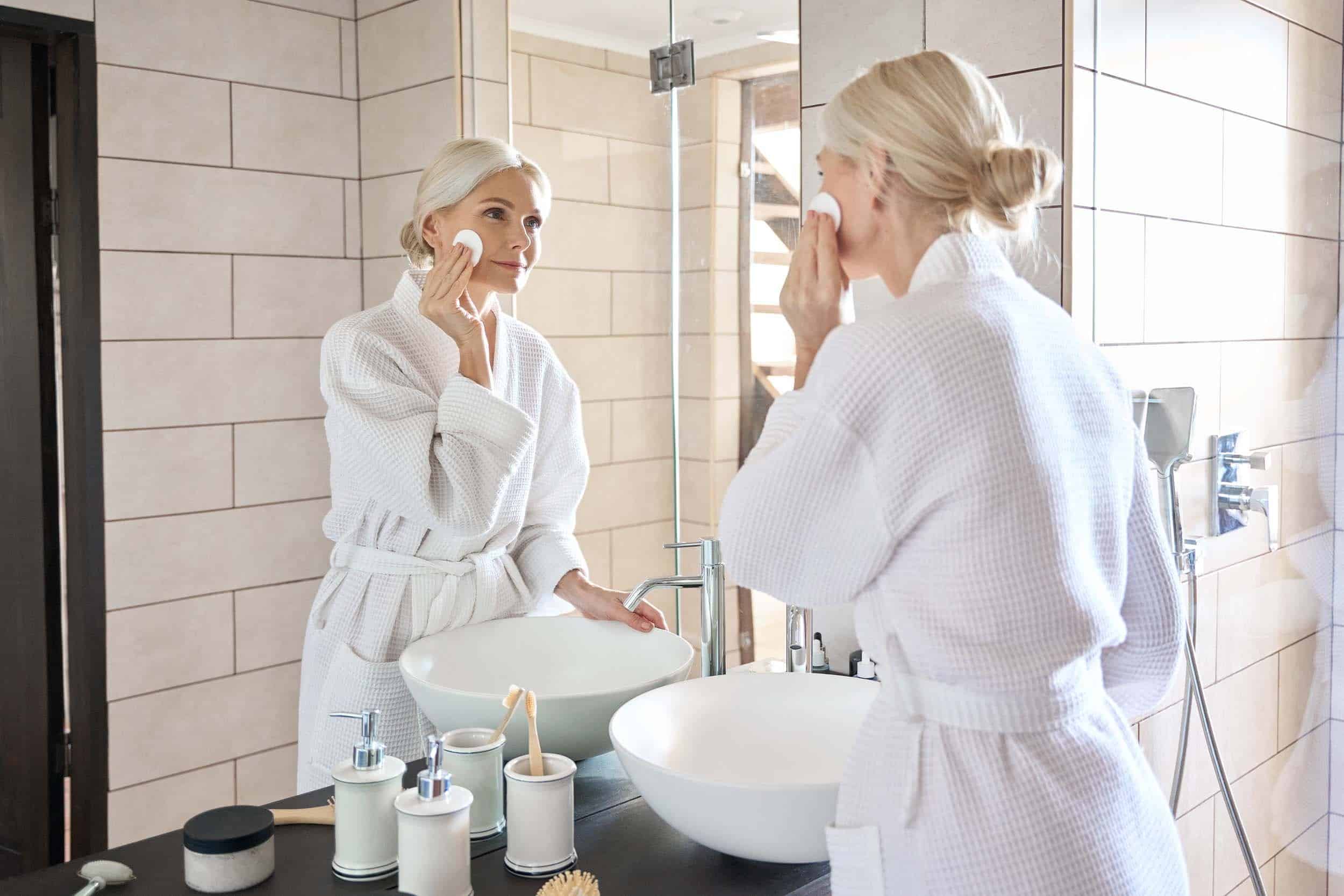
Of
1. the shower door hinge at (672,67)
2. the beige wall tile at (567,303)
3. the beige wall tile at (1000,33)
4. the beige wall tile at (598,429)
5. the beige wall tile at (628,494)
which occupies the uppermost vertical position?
the shower door hinge at (672,67)

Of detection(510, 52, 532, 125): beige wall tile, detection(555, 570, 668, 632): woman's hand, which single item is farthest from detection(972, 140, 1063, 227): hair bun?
detection(510, 52, 532, 125): beige wall tile

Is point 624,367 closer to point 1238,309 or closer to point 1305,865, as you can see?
point 1238,309

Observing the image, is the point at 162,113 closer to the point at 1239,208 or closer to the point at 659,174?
the point at 659,174

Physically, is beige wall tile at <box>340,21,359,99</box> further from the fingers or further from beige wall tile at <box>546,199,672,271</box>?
the fingers

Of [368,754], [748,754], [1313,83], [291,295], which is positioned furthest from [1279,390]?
[291,295]

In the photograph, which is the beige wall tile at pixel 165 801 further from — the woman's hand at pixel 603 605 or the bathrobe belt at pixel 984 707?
the bathrobe belt at pixel 984 707

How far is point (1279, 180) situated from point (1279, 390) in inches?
9.8

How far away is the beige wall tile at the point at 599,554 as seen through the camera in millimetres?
1710

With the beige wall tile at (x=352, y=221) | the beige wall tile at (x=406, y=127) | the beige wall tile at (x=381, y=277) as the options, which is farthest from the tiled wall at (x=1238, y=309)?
the beige wall tile at (x=352, y=221)

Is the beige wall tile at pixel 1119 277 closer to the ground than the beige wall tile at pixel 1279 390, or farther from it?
farther from it

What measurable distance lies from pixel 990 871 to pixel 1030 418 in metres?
0.33

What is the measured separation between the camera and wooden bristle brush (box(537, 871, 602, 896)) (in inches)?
38.7

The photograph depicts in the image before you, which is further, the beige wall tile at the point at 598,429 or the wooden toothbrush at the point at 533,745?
the beige wall tile at the point at 598,429

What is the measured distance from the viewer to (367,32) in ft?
6.85
